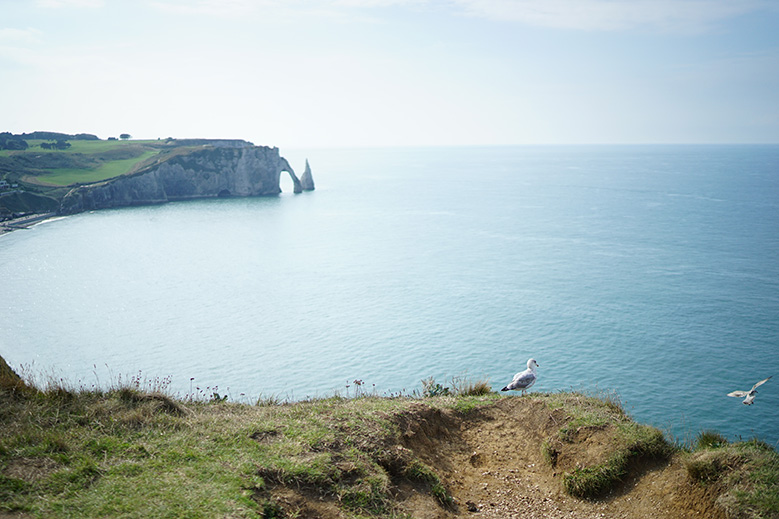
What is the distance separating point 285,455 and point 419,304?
1607 inches

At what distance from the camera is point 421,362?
119 ft

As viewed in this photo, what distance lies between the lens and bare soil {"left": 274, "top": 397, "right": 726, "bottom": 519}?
335 inches

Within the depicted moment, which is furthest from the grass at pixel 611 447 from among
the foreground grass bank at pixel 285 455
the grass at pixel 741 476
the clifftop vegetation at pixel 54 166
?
the clifftop vegetation at pixel 54 166

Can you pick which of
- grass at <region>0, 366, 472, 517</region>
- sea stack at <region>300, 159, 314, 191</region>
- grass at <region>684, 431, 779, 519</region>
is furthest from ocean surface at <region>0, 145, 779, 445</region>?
sea stack at <region>300, 159, 314, 191</region>

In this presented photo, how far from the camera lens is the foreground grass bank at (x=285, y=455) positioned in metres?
7.55

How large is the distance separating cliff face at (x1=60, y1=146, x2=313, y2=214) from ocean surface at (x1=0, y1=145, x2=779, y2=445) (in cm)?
1856

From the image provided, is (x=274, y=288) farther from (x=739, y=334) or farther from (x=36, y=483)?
(x=36, y=483)

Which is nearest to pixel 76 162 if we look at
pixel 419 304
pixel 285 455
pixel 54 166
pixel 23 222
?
pixel 54 166

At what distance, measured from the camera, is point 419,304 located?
49.4 m

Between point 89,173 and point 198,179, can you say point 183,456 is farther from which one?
point 89,173

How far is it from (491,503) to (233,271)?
59677 millimetres

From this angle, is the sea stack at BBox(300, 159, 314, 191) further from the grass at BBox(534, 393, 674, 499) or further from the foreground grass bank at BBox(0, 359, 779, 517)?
the grass at BBox(534, 393, 674, 499)

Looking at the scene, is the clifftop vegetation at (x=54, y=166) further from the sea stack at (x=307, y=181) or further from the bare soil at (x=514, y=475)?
the bare soil at (x=514, y=475)

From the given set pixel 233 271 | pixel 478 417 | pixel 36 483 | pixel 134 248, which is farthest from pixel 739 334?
pixel 134 248
